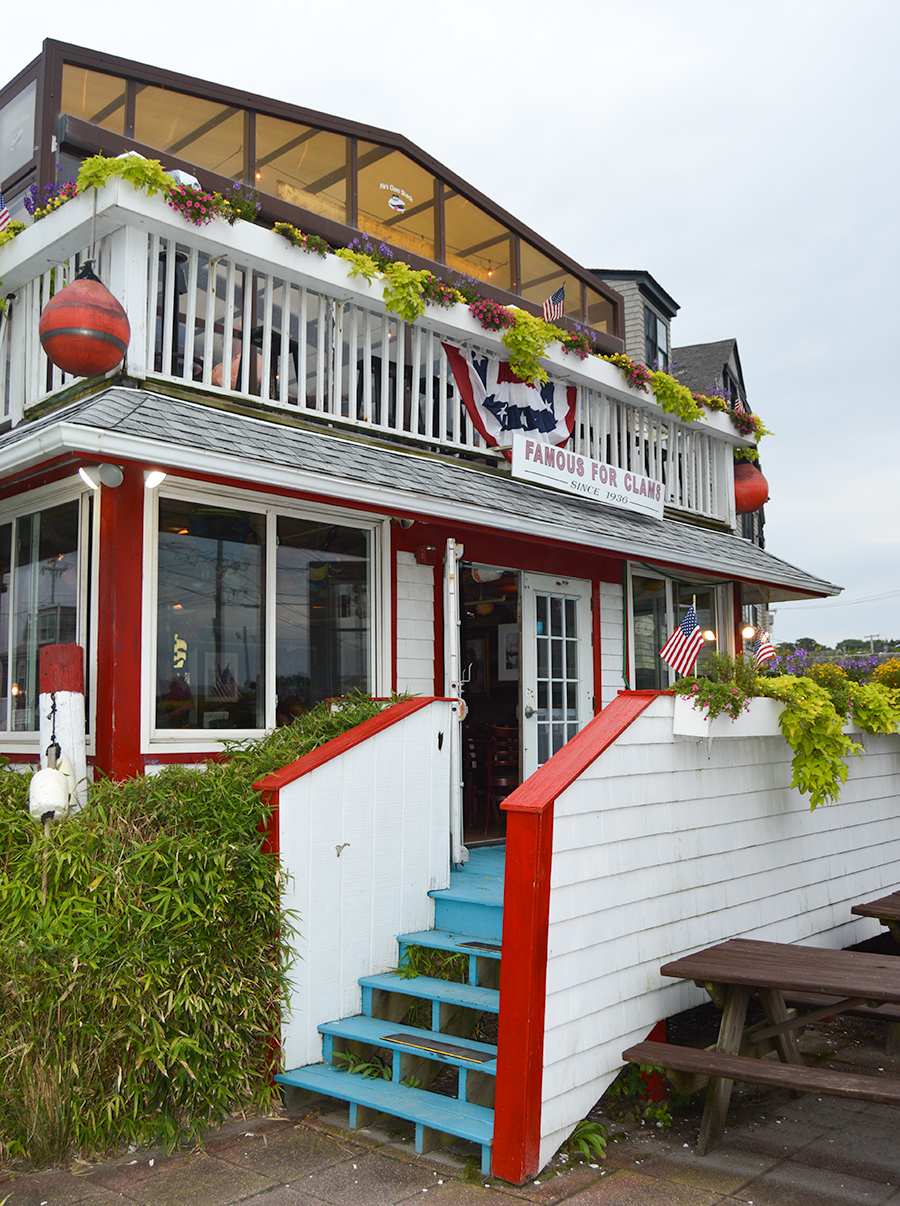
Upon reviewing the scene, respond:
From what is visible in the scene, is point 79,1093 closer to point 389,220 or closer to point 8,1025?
point 8,1025

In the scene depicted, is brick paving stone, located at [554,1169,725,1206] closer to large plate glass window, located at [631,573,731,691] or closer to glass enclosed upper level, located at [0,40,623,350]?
large plate glass window, located at [631,573,731,691]

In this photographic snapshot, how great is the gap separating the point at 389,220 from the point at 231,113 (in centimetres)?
183

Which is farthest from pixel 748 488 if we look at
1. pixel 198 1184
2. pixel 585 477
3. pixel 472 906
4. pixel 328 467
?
pixel 198 1184

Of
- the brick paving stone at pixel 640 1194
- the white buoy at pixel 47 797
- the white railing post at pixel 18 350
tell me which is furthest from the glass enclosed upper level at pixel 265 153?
the brick paving stone at pixel 640 1194

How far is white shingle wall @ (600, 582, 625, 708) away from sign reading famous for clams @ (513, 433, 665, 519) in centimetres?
80

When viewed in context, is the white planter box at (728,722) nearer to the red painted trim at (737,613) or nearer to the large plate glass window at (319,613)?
the large plate glass window at (319,613)

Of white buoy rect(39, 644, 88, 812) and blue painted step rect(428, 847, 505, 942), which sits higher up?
white buoy rect(39, 644, 88, 812)

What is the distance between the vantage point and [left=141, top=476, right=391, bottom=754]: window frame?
200 inches

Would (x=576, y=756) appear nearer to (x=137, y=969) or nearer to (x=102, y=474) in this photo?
(x=137, y=969)

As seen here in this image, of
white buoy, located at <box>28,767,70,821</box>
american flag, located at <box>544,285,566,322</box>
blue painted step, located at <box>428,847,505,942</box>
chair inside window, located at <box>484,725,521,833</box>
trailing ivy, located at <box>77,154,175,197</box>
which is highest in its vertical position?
american flag, located at <box>544,285,566,322</box>

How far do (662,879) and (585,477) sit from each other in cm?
434

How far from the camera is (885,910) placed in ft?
19.1

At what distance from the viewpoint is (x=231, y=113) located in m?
8.32

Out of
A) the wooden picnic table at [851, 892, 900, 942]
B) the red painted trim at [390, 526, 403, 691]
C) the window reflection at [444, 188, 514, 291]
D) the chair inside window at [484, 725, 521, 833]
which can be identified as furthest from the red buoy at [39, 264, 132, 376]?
the window reflection at [444, 188, 514, 291]
